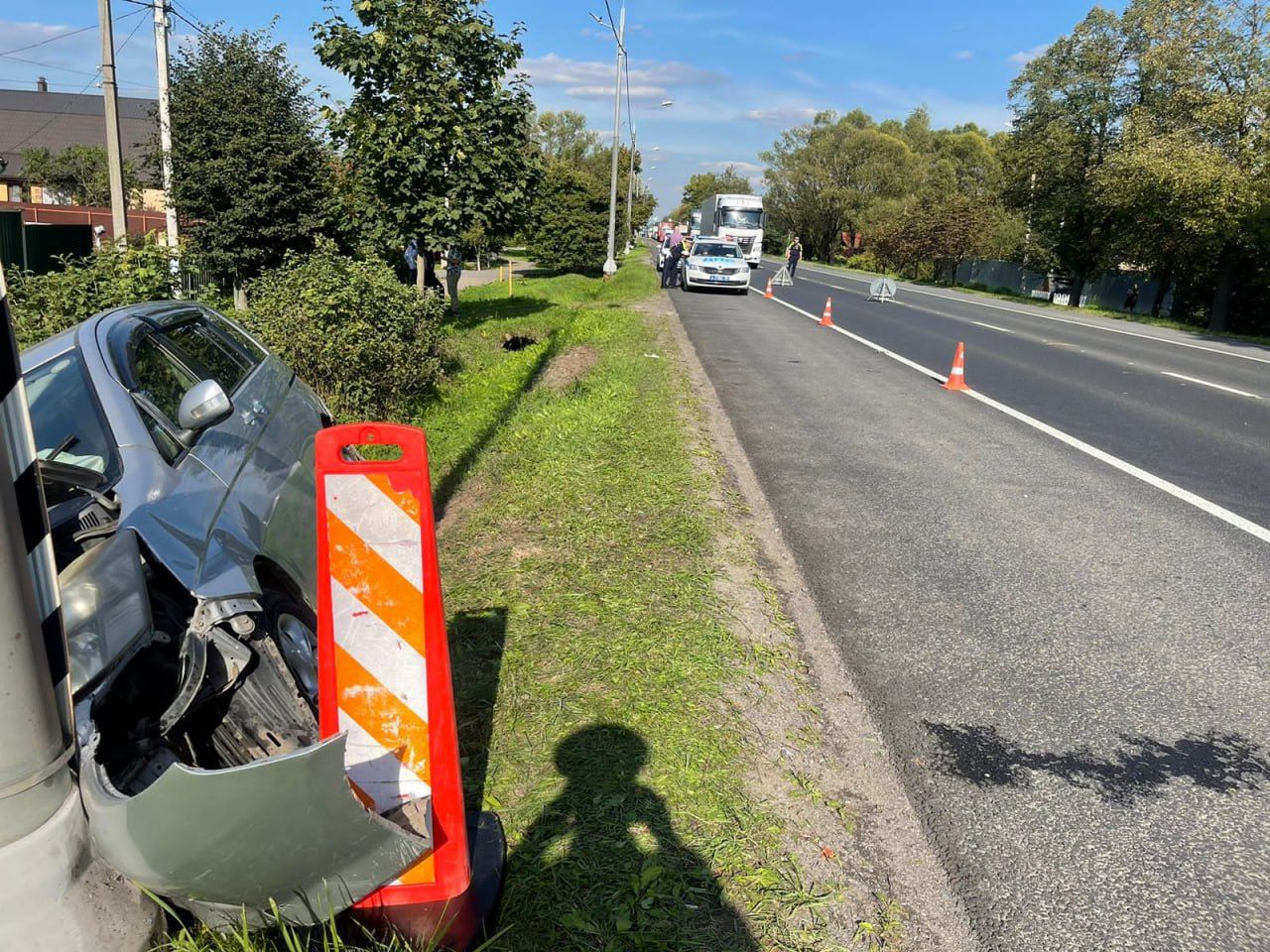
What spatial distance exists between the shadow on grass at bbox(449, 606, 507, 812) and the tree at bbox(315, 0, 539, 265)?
38.3 ft

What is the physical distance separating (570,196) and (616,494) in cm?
3588

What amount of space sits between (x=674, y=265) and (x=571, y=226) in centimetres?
906

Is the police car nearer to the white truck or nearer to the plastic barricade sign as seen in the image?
the white truck

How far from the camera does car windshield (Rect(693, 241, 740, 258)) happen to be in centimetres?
2997

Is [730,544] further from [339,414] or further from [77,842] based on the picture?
[339,414]

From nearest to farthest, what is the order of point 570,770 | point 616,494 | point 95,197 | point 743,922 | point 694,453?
point 743,922 < point 570,770 < point 616,494 < point 694,453 < point 95,197

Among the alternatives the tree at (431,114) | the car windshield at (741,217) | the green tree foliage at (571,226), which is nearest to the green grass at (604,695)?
the tree at (431,114)

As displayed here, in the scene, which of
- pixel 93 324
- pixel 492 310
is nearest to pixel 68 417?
pixel 93 324

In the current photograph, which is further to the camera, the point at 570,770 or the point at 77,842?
the point at 570,770

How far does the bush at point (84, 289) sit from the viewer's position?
7711 mm

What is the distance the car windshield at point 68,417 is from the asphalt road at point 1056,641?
3.05m

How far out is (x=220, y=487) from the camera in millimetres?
3338

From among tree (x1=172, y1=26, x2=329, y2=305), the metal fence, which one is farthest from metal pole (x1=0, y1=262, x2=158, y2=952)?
the metal fence

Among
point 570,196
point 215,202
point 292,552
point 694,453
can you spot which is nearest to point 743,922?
point 292,552
